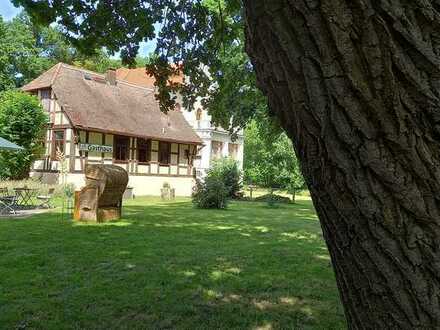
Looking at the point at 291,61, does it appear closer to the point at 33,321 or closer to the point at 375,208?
the point at 375,208

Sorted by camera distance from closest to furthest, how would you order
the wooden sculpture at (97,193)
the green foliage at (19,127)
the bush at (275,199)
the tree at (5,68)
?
the wooden sculpture at (97,193) < the bush at (275,199) < the green foliage at (19,127) < the tree at (5,68)

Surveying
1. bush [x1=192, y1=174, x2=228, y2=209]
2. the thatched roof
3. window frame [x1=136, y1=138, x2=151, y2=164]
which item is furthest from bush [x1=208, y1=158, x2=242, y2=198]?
bush [x1=192, y1=174, x2=228, y2=209]

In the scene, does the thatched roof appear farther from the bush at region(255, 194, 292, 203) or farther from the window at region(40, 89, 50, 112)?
the bush at region(255, 194, 292, 203)

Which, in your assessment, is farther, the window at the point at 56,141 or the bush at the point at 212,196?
the window at the point at 56,141

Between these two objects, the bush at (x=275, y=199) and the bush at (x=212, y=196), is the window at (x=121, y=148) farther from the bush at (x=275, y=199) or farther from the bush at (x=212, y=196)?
the bush at (x=212, y=196)

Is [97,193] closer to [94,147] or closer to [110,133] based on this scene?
[94,147]

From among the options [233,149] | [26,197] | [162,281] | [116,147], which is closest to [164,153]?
[116,147]

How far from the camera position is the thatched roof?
2969 centimetres

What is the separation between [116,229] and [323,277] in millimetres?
6456

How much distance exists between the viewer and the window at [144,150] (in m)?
33.1

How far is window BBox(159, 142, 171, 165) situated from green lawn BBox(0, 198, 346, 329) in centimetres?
2260

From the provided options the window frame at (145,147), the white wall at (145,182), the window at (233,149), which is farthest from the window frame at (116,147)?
the window at (233,149)

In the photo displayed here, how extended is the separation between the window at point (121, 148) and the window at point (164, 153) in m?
2.99

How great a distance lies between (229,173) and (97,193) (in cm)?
1953
